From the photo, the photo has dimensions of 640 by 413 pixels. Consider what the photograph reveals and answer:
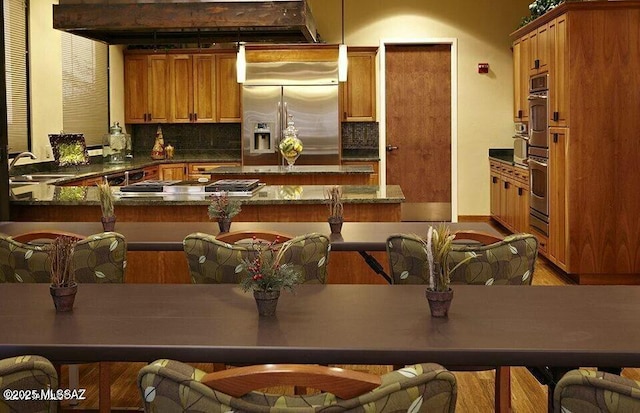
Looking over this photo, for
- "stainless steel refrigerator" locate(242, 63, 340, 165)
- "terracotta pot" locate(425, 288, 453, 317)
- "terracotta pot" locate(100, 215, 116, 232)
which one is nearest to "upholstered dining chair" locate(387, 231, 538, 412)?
"terracotta pot" locate(425, 288, 453, 317)

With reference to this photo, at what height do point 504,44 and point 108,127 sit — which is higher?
point 504,44

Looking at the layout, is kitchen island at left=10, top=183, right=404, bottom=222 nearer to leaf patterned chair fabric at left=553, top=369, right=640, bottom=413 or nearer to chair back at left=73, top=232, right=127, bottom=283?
chair back at left=73, top=232, right=127, bottom=283

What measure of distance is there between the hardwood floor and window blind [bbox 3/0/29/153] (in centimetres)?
333

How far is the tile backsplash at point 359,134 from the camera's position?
34.3 feet

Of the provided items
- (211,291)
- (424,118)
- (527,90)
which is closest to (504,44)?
(424,118)

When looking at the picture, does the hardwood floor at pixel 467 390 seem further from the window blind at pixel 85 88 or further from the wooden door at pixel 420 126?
the wooden door at pixel 420 126

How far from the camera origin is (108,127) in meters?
9.74

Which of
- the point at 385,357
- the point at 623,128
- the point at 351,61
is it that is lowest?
the point at 385,357

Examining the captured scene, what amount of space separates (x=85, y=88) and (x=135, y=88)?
4.42ft

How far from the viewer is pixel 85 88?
353 inches

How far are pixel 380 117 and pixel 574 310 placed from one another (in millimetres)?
8455

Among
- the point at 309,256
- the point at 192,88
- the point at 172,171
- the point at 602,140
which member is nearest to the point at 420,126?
the point at 192,88

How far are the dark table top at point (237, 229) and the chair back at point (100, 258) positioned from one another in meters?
0.45

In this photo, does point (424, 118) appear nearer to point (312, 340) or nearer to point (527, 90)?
point (527, 90)
